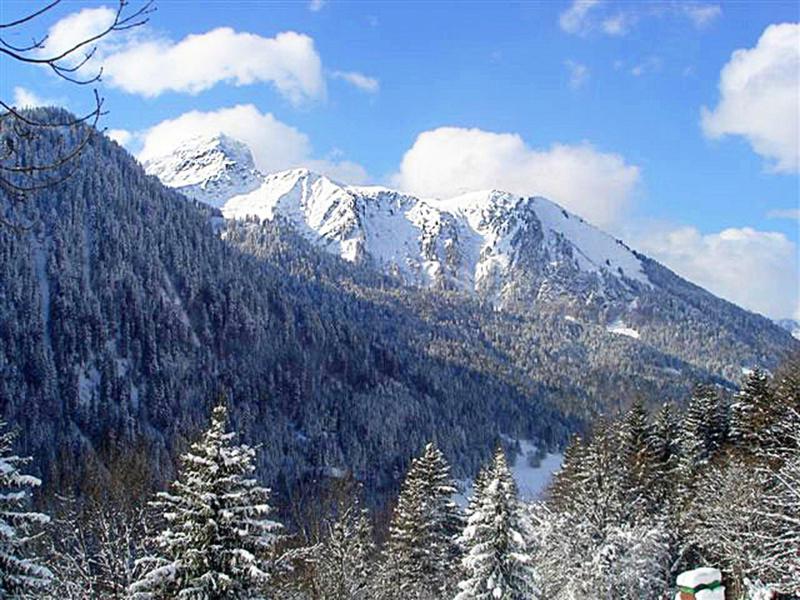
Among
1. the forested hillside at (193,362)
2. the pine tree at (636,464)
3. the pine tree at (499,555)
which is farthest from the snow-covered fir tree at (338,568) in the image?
the forested hillside at (193,362)

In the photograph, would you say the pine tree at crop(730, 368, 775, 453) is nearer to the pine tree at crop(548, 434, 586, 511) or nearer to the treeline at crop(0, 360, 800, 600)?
the treeline at crop(0, 360, 800, 600)

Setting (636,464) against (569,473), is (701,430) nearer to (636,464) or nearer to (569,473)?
(636,464)

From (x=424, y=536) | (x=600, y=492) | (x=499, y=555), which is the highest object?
(x=600, y=492)

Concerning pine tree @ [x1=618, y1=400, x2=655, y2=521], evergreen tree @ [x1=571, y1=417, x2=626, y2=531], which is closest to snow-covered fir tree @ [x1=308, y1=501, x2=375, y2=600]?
evergreen tree @ [x1=571, y1=417, x2=626, y2=531]

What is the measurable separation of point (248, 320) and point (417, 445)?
156 ft

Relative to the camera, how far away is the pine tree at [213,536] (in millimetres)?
14023

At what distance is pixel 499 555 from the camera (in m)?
21.1

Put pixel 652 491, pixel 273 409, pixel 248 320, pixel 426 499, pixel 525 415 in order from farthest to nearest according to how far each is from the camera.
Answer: pixel 525 415, pixel 248 320, pixel 273 409, pixel 652 491, pixel 426 499

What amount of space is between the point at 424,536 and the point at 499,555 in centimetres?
777

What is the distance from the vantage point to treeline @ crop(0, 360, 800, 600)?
1425 cm

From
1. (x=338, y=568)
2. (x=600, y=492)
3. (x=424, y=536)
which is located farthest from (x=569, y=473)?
(x=338, y=568)

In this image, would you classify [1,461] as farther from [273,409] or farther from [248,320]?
A: [248,320]

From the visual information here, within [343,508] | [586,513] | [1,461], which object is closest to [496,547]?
[343,508]

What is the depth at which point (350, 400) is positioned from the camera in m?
140
